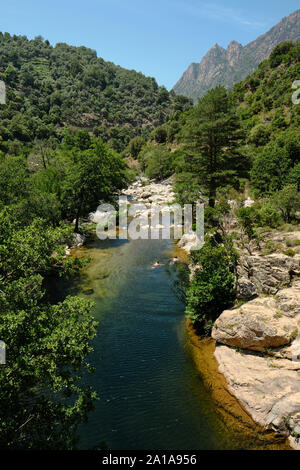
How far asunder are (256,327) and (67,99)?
15415 cm

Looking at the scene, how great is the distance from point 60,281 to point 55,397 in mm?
12377

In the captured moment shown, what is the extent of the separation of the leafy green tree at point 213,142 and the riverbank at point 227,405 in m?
15.6

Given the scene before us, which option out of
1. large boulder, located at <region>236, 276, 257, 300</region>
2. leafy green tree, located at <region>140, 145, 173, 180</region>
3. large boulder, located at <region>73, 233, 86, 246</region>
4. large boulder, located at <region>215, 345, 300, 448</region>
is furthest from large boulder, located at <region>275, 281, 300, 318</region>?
leafy green tree, located at <region>140, 145, 173, 180</region>

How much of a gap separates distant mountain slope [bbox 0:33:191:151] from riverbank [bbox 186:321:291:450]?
9051cm

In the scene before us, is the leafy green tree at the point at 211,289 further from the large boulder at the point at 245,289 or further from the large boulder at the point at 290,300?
the large boulder at the point at 290,300

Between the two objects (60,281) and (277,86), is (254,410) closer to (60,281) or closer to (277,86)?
(60,281)

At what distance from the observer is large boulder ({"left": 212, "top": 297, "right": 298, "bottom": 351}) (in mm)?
11445

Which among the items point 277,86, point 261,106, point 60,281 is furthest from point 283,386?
point 277,86

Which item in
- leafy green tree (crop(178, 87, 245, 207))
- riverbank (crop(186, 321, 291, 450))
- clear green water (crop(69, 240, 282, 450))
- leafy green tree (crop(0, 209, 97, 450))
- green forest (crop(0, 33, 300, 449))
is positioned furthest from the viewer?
leafy green tree (crop(178, 87, 245, 207))

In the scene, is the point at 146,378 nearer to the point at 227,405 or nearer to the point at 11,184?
the point at 227,405

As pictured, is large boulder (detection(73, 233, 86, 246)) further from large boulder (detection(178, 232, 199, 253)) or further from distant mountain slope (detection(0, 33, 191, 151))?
distant mountain slope (detection(0, 33, 191, 151))

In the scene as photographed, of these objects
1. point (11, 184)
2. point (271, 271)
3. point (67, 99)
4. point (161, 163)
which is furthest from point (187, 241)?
point (67, 99)

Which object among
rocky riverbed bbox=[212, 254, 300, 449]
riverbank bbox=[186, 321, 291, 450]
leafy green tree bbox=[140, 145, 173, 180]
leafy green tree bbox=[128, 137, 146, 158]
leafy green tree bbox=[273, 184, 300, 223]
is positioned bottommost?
riverbank bbox=[186, 321, 291, 450]
